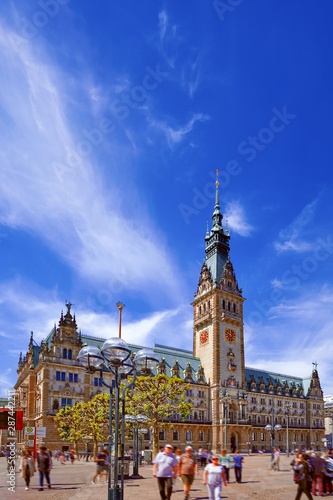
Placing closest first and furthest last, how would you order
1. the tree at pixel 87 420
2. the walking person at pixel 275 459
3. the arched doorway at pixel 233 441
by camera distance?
the walking person at pixel 275 459, the tree at pixel 87 420, the arched doorway at pixel 233 441

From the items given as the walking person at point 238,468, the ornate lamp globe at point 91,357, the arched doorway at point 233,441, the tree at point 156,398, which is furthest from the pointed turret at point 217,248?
the ornate lamp globe at point 91,357

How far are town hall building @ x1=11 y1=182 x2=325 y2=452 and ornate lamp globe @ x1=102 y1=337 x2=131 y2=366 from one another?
153 feet

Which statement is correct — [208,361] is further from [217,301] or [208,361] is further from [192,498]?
[192,498]

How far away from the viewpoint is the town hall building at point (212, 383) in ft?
203

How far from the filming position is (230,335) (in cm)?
8275

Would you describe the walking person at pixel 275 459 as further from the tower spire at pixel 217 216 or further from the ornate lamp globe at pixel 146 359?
the tower spire at pixel 217 216

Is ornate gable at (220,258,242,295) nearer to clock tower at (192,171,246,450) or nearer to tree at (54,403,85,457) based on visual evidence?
clock tower at (192,171,246,450)

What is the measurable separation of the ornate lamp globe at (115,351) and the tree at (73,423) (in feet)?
118

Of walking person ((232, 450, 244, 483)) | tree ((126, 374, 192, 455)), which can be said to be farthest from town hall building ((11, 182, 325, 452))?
walking person ((232, 450, 244, 483))

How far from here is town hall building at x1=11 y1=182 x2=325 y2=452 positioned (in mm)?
61750

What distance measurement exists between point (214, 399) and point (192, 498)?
62167 millimetres

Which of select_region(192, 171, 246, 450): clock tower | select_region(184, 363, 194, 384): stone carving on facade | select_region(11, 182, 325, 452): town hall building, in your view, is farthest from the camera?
select_region(192, 171, 246, 450): clock tower

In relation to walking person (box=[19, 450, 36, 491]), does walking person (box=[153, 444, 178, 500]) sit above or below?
above

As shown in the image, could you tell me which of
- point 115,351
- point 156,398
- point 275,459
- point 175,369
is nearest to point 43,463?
point 115,351
